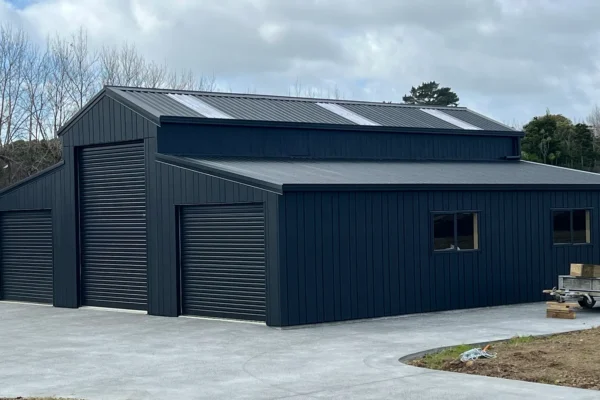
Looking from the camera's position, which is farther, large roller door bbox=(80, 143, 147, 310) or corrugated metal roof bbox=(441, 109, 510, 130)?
corrugated metal roof bbox=(441, 109, 510, 130)

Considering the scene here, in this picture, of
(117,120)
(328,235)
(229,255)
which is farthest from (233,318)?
(117,120)

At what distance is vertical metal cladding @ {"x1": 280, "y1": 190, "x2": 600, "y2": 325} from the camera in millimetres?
19938

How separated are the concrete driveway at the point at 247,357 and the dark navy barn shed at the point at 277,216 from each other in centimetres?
82

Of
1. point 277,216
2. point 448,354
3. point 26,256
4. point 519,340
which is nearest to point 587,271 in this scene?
point 519,340

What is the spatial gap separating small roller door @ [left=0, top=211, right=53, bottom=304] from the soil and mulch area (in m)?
14.4

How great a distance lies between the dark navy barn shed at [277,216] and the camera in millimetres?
20281

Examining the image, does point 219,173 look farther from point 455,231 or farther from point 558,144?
point 558,144

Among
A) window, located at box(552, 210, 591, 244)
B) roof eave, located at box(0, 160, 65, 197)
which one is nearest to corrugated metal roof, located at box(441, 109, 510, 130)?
window, located at box(552, 210, 591, 244)

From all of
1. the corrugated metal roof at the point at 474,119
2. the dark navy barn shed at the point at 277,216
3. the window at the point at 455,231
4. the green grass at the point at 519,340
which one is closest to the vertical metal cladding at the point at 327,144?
the dark navy barn shed at the point at 277,216

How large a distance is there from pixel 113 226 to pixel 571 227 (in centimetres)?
1124

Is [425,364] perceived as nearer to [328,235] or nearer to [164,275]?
[328,235]

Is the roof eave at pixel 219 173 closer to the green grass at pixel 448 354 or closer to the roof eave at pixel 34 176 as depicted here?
the roof eave at pixel 34 176

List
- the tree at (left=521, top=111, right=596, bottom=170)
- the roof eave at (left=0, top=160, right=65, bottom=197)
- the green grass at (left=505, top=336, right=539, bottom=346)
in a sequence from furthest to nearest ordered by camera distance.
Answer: the tree at (left=521, top=111, right=596, bottom=170), the roof eave at (left=0, top=160, right=65, bottom=197), the green grass at (left=505, top=336, right=539, bottom=346)

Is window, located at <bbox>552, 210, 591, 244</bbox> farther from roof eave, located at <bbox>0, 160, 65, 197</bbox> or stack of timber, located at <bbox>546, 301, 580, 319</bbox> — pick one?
roof eave, located at <bbox>0, 160, 65, 197</bbox>
